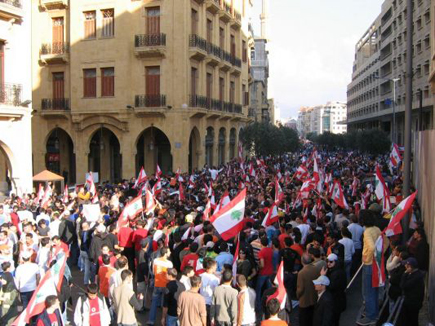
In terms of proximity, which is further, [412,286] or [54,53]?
[54,53]

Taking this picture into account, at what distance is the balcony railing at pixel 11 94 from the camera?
20708 mm

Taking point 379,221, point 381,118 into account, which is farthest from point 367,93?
point 379,221

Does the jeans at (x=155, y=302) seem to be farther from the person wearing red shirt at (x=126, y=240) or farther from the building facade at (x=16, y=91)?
the building facade at (x=16, y=91)

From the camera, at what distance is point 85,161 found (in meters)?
33.4

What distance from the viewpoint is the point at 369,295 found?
30.3 ft

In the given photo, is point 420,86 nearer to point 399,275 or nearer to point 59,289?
point 399,275

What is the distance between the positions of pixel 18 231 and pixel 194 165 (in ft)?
74.0

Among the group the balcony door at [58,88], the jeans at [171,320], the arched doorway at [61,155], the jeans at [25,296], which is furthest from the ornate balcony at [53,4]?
the jeans at [171,320]

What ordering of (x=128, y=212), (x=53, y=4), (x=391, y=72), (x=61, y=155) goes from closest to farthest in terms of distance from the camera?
(x=128, y=212), (x=53, y=4), (x=61, y=155), (x=391, y=72)

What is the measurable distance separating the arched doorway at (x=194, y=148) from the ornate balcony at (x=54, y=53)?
10.1m

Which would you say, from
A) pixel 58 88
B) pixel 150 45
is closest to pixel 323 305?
pixel 150 45

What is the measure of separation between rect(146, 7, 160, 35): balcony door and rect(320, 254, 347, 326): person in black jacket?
1003 inches

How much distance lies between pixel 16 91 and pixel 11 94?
0.87 ft

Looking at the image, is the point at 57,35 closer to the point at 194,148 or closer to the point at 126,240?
the point at 194,148
